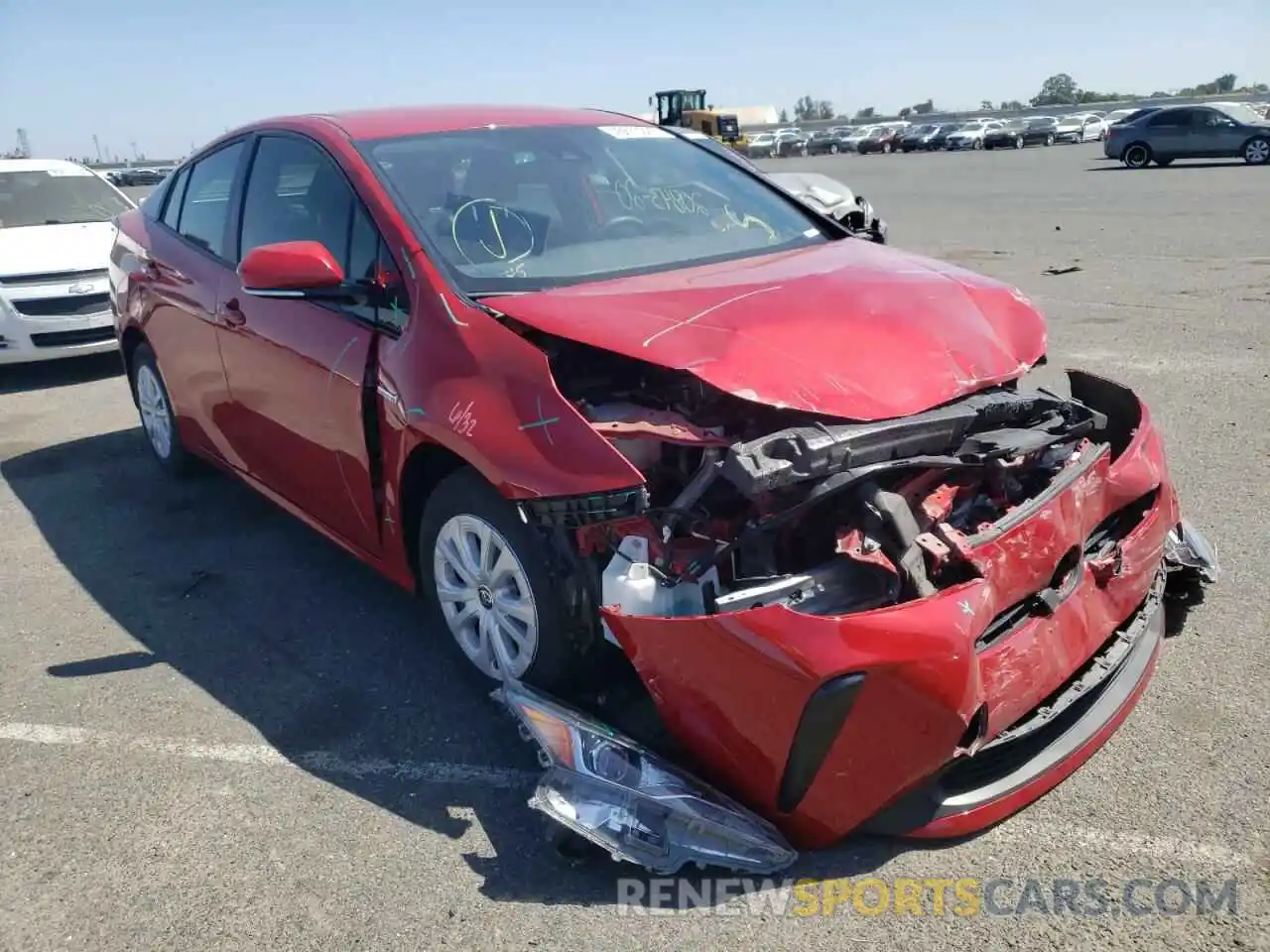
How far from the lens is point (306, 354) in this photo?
145 inches

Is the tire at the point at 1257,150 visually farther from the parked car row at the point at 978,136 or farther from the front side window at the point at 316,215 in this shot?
the front side window at the point at 316,215

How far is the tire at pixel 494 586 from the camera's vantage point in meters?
2.97

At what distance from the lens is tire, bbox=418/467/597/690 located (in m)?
2.97

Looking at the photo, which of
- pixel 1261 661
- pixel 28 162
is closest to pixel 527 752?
pixel 1261 661

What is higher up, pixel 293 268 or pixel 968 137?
pixel 293 268

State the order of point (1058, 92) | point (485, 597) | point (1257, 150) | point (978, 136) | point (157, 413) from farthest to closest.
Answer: point (1058, 92)
point (978, 136)
point (1257, 150)
point (157, 413)
point (485, 597)

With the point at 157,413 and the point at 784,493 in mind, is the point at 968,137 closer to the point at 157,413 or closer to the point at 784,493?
the point at 157,413

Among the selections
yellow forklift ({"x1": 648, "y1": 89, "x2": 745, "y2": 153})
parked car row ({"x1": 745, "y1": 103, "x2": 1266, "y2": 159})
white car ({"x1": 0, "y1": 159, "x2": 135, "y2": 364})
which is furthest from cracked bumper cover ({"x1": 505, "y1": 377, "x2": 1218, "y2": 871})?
parked car row ({"x1": 745, "y1": 103, "x2": 1266, "y2": 159})

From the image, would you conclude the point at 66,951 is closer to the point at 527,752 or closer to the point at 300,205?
the point at 527,752

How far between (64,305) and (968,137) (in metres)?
49.9

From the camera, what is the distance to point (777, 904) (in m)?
2.47

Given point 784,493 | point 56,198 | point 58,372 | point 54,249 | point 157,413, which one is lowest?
point 58,372

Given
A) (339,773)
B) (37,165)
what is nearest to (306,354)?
(339,773)

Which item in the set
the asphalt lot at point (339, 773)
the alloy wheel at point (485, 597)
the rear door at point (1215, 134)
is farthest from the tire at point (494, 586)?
the rear door at point (1215, 134)
